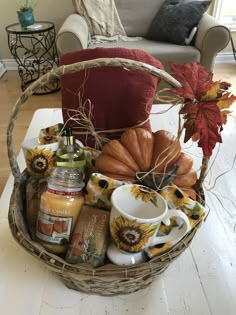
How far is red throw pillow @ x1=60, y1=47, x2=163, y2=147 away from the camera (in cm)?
70

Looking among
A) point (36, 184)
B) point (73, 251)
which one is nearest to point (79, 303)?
point (73, 251)

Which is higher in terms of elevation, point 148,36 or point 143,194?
point 143,194

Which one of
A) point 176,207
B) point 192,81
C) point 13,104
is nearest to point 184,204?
point 176,207

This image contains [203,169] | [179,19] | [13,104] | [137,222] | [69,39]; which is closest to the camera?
[137,222]

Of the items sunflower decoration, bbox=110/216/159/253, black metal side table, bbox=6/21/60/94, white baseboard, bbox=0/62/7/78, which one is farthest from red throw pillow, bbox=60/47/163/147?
white baseboard, bbox=0/62/7/78

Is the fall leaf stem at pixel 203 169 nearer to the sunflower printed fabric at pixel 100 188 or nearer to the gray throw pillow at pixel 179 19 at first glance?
the sunflower printed fabric at pixel 100 188

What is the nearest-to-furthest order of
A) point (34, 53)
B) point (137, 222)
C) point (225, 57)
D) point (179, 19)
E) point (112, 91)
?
point (137, 222) → point (112, 91) → point (179, 19) → point (34, 53) → point (225, 57)

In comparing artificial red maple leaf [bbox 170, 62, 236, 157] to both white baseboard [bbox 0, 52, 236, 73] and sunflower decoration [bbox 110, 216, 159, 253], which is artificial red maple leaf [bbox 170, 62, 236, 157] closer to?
sunflower decoration [bbox 110, 216, 159, 253]

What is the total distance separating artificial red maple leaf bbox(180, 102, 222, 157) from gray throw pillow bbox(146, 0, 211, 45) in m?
1.72

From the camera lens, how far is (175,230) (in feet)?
1.66

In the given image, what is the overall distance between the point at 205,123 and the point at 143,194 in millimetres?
159

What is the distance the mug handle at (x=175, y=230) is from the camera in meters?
0.48

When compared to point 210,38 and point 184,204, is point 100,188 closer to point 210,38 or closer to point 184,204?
point 184,204

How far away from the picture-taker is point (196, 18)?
78.5 inches
